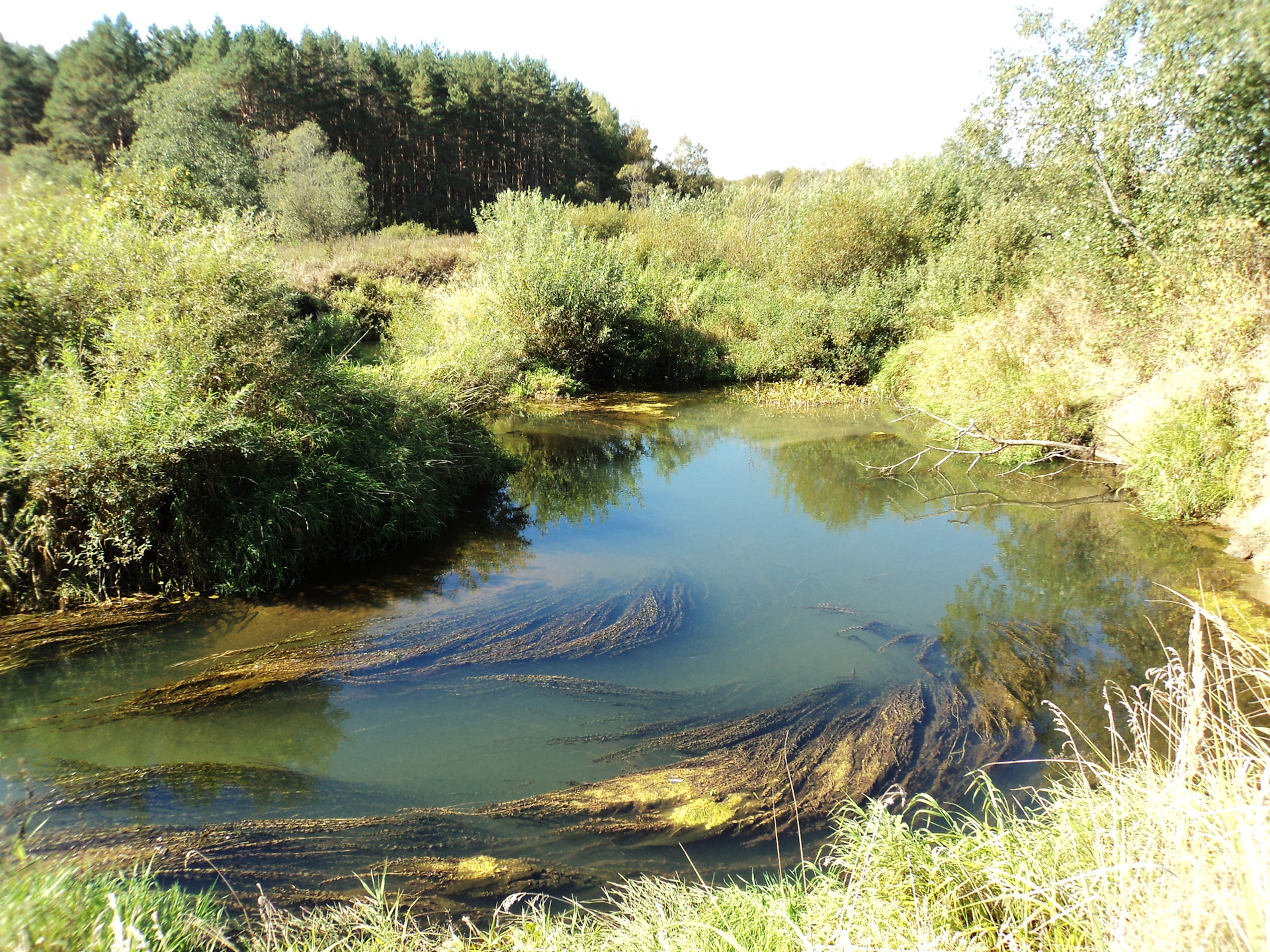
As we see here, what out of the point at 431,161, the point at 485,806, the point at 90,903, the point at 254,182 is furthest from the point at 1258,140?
the point at 431,161

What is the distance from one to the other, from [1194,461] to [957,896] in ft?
28.5

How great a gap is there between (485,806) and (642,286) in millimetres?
19823

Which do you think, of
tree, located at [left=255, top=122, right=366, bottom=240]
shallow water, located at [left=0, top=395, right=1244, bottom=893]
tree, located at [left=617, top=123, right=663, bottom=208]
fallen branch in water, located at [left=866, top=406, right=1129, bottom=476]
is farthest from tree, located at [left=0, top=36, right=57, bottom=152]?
fallen branch in water, located at [left=866, top=406, right=1129, bottom=476]

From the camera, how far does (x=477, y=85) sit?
4378 centimetres

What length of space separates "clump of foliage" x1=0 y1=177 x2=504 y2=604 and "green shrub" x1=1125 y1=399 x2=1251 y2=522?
965 centimetres

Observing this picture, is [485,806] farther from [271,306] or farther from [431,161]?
[431,161]

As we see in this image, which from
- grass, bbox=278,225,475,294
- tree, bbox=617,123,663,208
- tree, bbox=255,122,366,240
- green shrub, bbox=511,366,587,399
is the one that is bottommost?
green shrub, bbox=511,366,587,399

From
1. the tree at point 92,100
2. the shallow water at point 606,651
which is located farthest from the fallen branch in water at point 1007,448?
the tree at point 92,100

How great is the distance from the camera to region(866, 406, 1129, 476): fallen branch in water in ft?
33.3

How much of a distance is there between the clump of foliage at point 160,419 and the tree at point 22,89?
39.9m

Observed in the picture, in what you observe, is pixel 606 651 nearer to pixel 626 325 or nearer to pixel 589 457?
pixel 589 457

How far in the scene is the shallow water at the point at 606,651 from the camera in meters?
4.45

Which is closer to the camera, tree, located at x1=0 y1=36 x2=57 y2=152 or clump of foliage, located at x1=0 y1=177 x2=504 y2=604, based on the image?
clump of foliage, located at x1=0 y1=177 x2=504 y2=604

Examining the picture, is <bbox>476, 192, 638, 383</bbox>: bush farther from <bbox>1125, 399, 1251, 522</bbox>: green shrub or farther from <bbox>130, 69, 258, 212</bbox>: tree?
<bbox>130, 69, 258, 212</bbox>: tree
